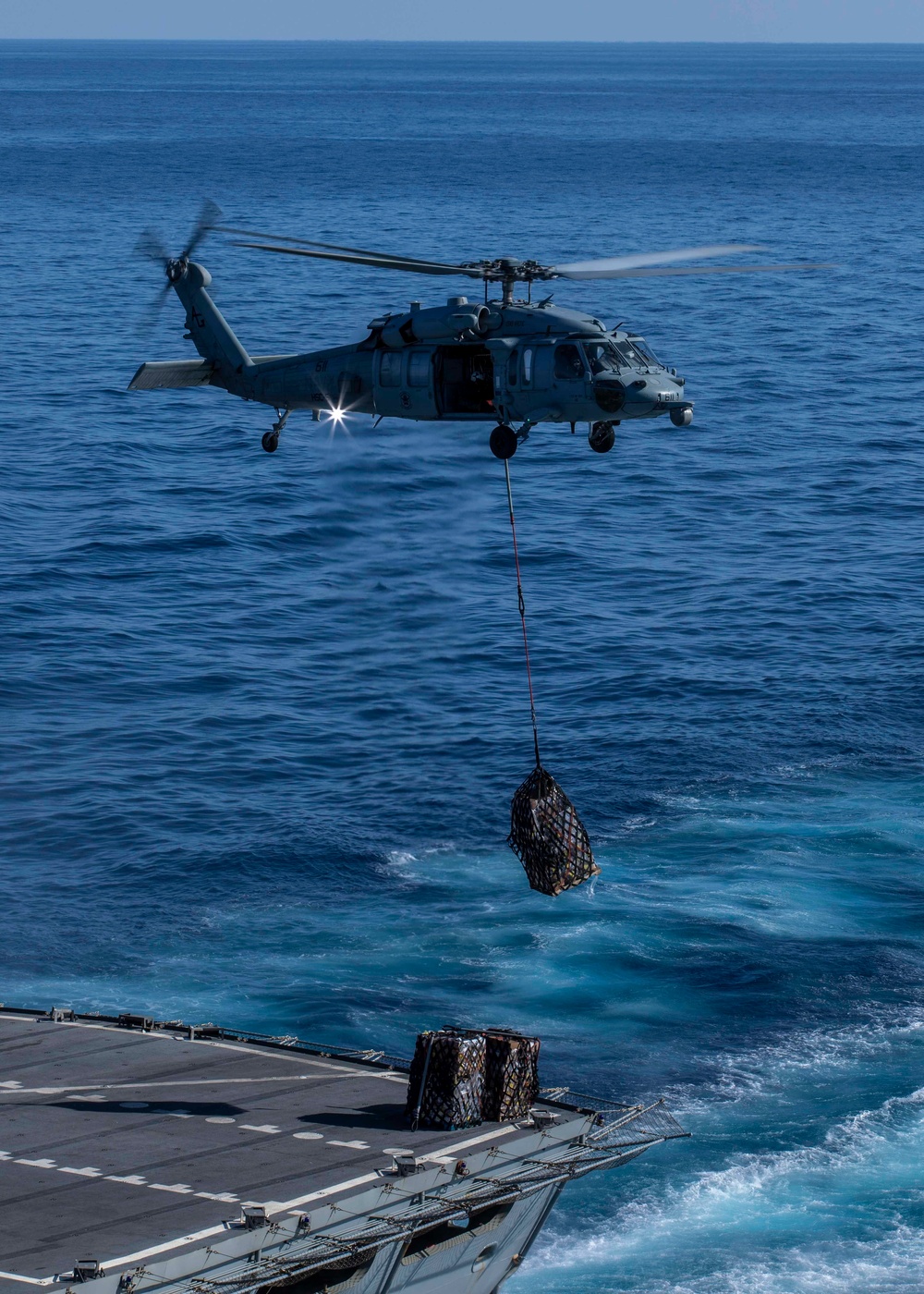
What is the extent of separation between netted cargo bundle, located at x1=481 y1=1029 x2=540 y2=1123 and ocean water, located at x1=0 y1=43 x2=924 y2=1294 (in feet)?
21.2

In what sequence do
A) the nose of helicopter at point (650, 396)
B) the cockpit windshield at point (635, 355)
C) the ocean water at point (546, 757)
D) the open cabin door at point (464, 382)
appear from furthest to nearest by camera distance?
1. the ocean water at point (546, 757)
2. the open cabin door at point (464, 382)
3. the cockpit windshield at point (635, 355)
4. the nose of helicopter at point (650, 396)

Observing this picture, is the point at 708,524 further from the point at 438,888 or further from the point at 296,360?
the point at 296,360

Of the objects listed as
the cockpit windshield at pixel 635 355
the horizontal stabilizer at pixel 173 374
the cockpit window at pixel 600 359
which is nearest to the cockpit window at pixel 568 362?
the cockpit window at pixel 600 359

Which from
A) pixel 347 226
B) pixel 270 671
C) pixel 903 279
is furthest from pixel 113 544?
pixel 903 279

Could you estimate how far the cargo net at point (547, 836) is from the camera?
3966 cm

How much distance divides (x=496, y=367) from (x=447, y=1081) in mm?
19179

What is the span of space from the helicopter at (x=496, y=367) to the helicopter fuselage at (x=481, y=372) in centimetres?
3

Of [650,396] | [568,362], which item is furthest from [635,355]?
[568,362]

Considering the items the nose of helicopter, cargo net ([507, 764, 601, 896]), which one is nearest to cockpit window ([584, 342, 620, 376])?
the nose of helicopter

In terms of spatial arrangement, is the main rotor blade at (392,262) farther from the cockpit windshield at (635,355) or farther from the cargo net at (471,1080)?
the cargo net at (471,1080)

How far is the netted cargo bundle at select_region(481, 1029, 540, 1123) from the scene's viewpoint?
43.7m

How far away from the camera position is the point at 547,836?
130 ft

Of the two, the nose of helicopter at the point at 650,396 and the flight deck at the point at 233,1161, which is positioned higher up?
the nose of helicopter at the point at 650,396

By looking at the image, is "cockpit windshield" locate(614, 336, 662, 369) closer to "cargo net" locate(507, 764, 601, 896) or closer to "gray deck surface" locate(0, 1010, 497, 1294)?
"cargo net" locate(507, 764, 601, 896)
